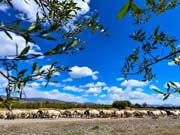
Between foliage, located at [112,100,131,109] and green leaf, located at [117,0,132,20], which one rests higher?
foliage, located at [112,100,131,109]

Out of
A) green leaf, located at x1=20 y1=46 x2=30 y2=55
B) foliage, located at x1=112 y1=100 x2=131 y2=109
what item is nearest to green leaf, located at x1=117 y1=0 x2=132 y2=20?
green leaf, located at x1=20 y1=46 x2=30 y2=55

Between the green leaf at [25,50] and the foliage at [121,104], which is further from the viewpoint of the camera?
the foliage at [121,104]

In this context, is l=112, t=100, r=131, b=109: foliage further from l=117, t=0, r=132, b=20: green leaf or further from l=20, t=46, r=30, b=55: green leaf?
l=117, t=0, r=132, b=20: green leaf

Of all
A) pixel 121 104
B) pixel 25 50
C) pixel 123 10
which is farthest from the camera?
pixel 121 104

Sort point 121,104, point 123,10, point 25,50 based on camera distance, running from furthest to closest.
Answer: point 121,104, point 25,50, point 123,10

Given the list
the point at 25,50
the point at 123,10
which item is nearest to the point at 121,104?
the point at 25,50

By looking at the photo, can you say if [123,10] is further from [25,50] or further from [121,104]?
[121,104]

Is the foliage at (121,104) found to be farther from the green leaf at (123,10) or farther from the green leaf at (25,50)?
the green leaf at (123,10)

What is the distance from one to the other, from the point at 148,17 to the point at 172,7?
30.0 inches

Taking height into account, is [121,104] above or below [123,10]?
above

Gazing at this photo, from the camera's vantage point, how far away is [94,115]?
58.0 m

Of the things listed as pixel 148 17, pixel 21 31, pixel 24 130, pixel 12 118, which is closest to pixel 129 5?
pixel 21 31

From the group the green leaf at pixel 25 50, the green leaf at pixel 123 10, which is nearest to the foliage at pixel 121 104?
the green leaf at pixel 25 50

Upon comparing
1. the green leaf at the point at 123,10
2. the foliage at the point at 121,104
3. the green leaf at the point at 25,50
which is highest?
the foliage at the point at 121,104
